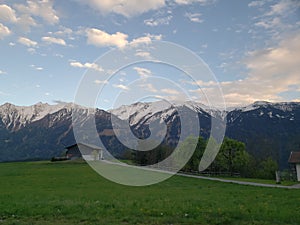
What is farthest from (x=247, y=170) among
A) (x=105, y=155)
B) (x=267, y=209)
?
(x=267, y=209)

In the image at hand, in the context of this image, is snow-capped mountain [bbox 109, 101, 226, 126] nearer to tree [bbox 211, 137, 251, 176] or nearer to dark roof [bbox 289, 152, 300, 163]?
tree [bbox 211, 137, 251, 176]

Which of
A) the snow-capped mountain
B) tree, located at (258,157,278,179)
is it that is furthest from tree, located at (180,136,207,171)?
tree, located at (258,157,278,179)

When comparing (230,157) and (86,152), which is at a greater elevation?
(230,157)

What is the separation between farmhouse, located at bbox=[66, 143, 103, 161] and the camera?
99125 millimetres

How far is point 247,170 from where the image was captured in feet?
305

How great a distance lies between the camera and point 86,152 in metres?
108

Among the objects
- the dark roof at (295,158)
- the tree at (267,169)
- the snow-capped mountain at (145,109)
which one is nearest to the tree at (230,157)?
the snow-capped mountain at (145,109)

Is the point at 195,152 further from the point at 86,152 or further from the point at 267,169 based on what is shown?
the point at 86,152

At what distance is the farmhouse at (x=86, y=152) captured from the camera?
99125 millimetres

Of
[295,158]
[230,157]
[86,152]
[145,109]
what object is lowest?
[86,152]

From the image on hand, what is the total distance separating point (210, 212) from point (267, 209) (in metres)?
2.90

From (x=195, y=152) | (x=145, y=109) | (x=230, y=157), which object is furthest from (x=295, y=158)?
(x=145, y=109)

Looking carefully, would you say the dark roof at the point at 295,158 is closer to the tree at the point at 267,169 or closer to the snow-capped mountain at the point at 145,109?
the snow-capped mountain at the point at 145,109

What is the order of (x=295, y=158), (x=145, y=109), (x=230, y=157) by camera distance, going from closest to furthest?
1. (x=295, y=158)
2. (x=145, y=109)
3. (x=230, y=157)
